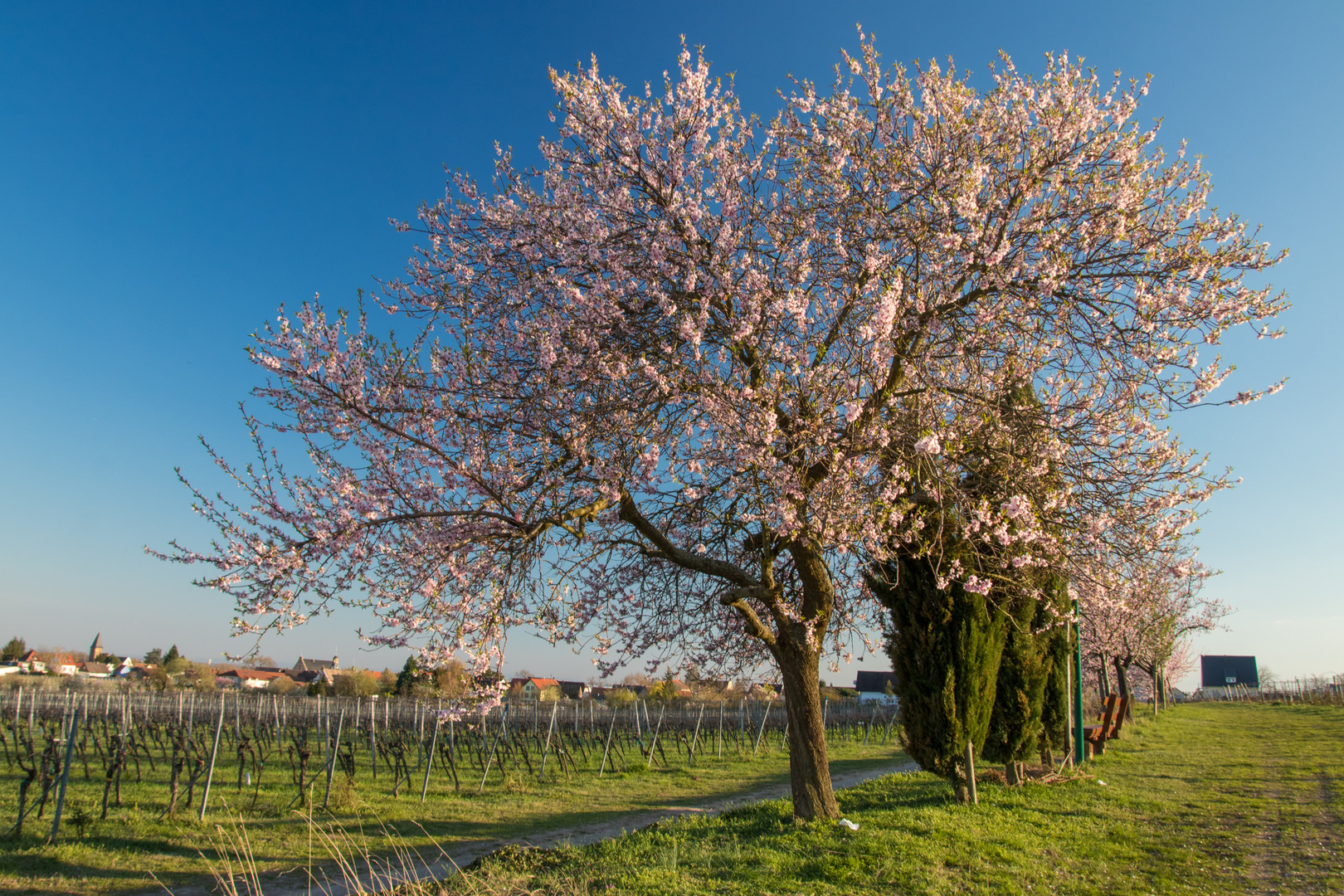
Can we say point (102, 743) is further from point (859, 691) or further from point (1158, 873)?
point (859, 691)

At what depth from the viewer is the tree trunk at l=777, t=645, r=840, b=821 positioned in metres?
7.12

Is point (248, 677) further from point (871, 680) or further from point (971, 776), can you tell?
point (971, 776)

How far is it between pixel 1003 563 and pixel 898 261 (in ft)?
9.59

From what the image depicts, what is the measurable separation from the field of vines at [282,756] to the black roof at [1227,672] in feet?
183

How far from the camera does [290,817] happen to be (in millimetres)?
11211

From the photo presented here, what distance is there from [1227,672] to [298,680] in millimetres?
93962

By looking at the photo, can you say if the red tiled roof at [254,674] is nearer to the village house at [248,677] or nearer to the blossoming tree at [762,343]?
the village house at [248,677]

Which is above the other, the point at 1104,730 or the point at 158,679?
the point at 1104,730

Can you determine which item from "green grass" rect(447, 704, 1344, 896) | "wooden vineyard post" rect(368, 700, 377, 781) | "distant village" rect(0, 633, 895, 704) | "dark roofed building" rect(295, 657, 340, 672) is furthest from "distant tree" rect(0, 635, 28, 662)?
"green grass" rect(447, 704, 1344, 896)

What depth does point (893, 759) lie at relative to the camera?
19.8 metres

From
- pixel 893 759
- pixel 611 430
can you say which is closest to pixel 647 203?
pixel 611 430

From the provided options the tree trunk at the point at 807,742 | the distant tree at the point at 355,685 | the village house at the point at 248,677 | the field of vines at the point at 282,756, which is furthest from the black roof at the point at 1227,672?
the village house at the point at 248,677

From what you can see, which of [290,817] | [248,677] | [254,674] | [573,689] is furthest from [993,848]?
[254,674]

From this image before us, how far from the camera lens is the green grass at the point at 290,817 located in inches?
311
